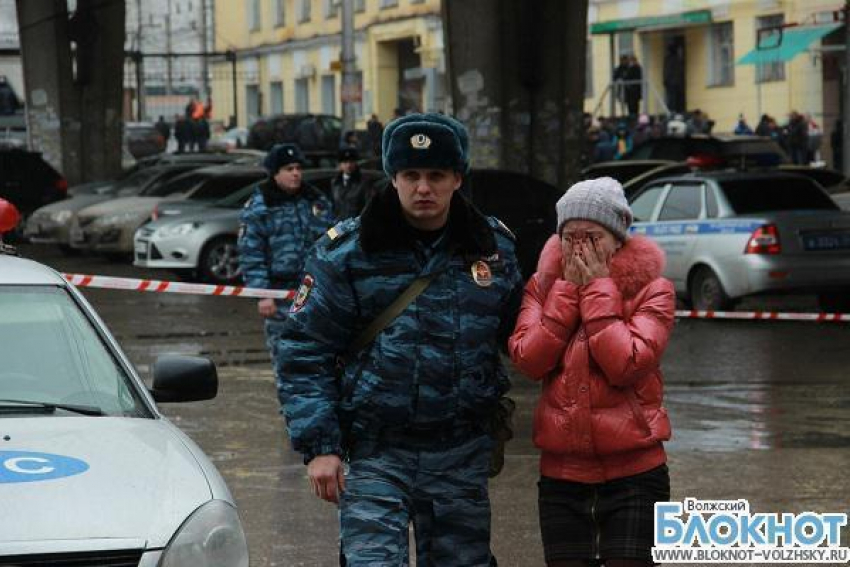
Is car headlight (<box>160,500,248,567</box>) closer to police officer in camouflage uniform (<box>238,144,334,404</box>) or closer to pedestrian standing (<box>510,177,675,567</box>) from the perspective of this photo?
pedestrian standing (<box>510,177,675,567</box>)

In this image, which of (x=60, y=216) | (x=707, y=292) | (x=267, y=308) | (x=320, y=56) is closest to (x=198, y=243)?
(x=60, y=216)

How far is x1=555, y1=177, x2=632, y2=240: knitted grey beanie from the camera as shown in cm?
572

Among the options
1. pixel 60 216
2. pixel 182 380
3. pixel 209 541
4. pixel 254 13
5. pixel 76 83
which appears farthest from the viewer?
pixel 254 13

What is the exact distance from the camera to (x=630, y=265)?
574 cm

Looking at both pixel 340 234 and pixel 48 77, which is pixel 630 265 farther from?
pixel 48 77

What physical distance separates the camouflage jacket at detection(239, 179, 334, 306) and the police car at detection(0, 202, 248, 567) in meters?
4.77

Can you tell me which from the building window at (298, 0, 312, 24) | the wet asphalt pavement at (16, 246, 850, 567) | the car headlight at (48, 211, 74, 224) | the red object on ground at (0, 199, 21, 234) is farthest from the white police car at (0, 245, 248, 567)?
the building window at (298, 0, 312, 24)

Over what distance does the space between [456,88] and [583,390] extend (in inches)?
744

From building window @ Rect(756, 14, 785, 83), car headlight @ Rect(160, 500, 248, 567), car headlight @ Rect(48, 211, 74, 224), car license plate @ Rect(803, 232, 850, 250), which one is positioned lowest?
car headlight @ Rect(48, 211, 74, 224)

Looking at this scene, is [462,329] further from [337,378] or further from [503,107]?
[503,107]

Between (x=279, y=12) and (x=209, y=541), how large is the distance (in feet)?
214

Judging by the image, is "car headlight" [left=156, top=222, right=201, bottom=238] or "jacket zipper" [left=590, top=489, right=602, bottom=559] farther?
"car headlight" [left=156, top=222, right=201, bottom=238]

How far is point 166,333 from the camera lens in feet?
61.3

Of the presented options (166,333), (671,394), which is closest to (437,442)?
(671,394)
